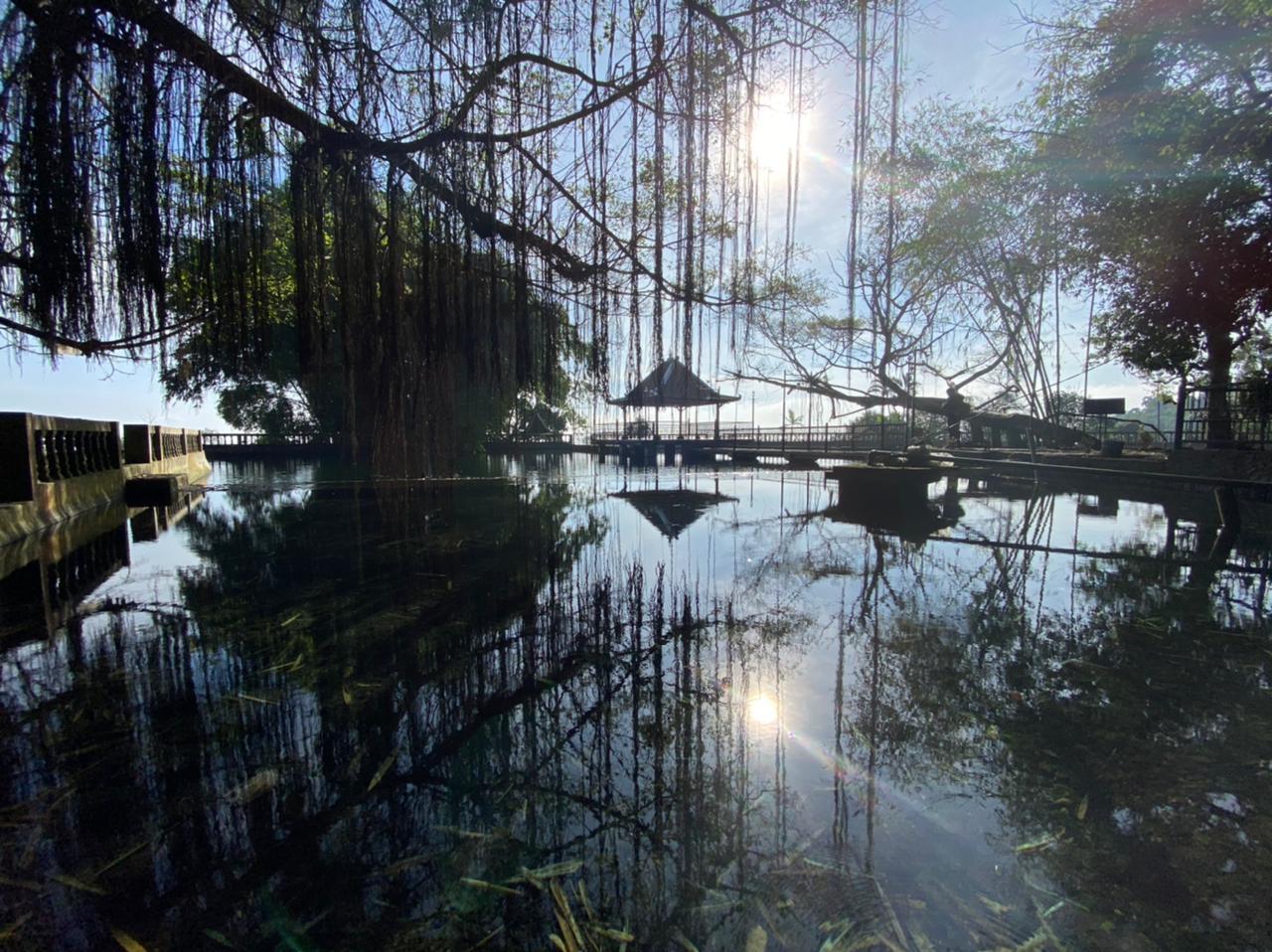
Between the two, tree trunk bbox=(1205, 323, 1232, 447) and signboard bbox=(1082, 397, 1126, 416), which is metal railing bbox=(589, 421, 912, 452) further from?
tree trunk bbox=(1205, 323, 1232, 447)

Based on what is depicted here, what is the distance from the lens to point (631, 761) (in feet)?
5.80

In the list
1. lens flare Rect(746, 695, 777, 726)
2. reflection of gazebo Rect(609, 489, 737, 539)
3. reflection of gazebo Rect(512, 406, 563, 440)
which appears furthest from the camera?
reflection of gazebo Rect(609, 489, 737, 539)

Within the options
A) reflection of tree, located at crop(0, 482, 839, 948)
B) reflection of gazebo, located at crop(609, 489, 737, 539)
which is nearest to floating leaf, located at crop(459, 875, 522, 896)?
reflection of tree, located at crop(0, 482, 839, 948)

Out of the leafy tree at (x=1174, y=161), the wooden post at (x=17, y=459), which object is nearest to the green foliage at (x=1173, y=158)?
the leafy tree at (x=1174, y=161)

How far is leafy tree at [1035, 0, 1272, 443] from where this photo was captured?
643cm

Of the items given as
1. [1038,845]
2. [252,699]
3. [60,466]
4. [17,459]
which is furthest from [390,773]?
[60,466]

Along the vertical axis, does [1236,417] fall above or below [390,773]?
above

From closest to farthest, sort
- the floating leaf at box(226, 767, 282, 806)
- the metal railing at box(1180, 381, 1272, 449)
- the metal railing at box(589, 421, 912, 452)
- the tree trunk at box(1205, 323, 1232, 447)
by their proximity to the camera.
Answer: the floating leaf at box(226, 767, 282, 806)
the metal railing at box(1180, 381, 1272, 449)
the tree trunk at box(1205, 323, 1232, 447)
the metal railing at box(589, 421, 912, 452)

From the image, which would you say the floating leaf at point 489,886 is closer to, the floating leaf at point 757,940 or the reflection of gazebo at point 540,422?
the floating leaf at point 757,940

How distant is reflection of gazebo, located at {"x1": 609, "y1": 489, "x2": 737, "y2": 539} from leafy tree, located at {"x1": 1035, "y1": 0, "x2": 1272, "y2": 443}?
693 centimetres

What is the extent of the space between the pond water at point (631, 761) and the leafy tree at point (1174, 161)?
5.85 meters

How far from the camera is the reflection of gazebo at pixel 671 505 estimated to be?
6.77 meters

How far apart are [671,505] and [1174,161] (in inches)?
307

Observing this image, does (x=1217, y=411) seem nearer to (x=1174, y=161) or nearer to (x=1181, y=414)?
(x=1181, y=414)
